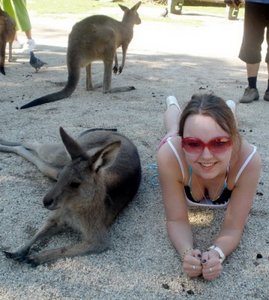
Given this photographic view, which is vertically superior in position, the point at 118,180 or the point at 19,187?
the point at 118,180

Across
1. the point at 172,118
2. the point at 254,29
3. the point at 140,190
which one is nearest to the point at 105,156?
the point at 140,190

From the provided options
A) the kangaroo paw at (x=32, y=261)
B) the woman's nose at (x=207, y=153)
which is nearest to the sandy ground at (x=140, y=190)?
the kangaroo paw at (x=32, y=261)

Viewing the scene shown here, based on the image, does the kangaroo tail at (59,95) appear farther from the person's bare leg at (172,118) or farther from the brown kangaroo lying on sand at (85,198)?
the brown kangaroo lying on sand at (85,198)

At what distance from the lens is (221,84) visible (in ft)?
17.3

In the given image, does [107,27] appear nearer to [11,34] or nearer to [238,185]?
[11,34]

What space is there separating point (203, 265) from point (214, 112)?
2.09 feet

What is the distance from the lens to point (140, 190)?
9.36ft

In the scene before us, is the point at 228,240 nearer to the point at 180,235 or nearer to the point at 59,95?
the point at 180,235

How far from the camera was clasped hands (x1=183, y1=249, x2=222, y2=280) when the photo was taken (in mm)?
1977

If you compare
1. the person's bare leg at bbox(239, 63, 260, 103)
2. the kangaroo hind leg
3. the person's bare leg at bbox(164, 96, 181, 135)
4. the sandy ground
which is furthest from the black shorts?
the kangaroo hind leg

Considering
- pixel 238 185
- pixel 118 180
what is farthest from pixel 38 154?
pixel 238 185

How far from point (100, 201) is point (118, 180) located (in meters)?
0.23

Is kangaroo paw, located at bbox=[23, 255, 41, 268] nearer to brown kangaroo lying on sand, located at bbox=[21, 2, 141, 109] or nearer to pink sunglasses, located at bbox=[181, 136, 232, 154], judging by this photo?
pink sunglasses, located at bbox=[181, 136, 232, 154]


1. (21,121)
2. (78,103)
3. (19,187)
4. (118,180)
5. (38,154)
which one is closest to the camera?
(118,180)
